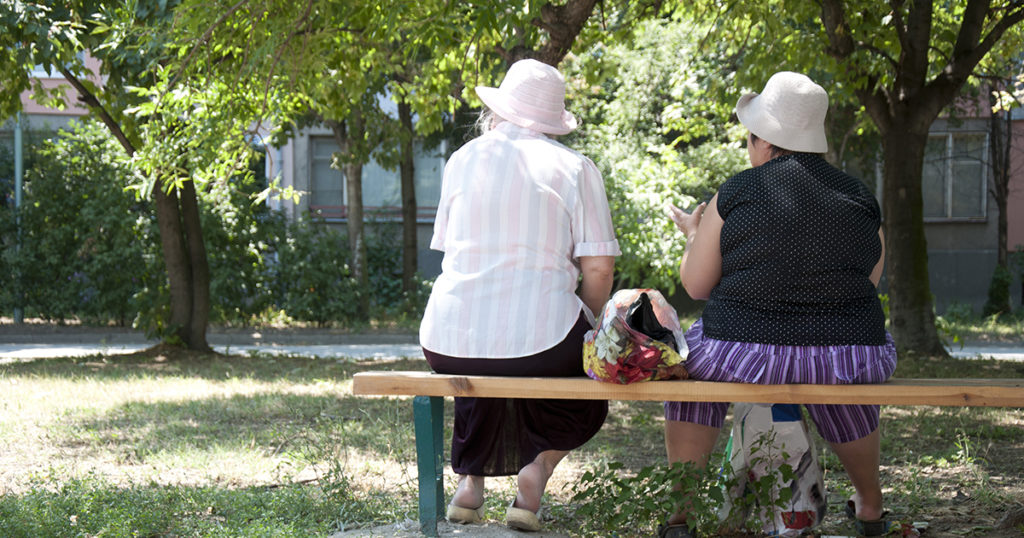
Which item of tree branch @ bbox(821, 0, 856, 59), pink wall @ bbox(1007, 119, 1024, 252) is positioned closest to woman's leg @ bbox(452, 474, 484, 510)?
tree branch @ bbox(821, 0, 856, 59)

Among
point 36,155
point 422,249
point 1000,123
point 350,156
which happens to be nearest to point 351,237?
point 350,156

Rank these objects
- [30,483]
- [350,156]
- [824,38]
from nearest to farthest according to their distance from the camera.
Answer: [30,483]
[824,38]
[350,156]

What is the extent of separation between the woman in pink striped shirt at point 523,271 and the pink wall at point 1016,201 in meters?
24.1

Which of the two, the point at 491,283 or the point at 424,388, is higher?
the point at 491,283

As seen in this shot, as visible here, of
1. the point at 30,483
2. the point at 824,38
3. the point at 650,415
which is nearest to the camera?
the point at 30,483

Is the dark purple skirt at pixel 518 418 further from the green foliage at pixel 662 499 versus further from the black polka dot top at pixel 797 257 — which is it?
the black polka dot top at pixel 797 257

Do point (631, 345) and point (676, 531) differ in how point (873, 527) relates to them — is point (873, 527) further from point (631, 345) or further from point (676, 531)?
point (631, 345)

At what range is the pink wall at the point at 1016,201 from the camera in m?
→ 24.9

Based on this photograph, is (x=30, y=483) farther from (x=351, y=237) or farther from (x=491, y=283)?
(x=351, y=237)

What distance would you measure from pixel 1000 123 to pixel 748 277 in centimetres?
2219

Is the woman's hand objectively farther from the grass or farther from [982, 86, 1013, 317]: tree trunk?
[982, 86, 1013, 317]: tree trunk

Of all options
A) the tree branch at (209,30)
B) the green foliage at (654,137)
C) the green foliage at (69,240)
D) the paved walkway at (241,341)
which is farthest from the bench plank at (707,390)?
the green foliage at (69,240)

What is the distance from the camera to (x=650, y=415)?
7609 mm

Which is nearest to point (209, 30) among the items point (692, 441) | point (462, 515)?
point (462, 515)
